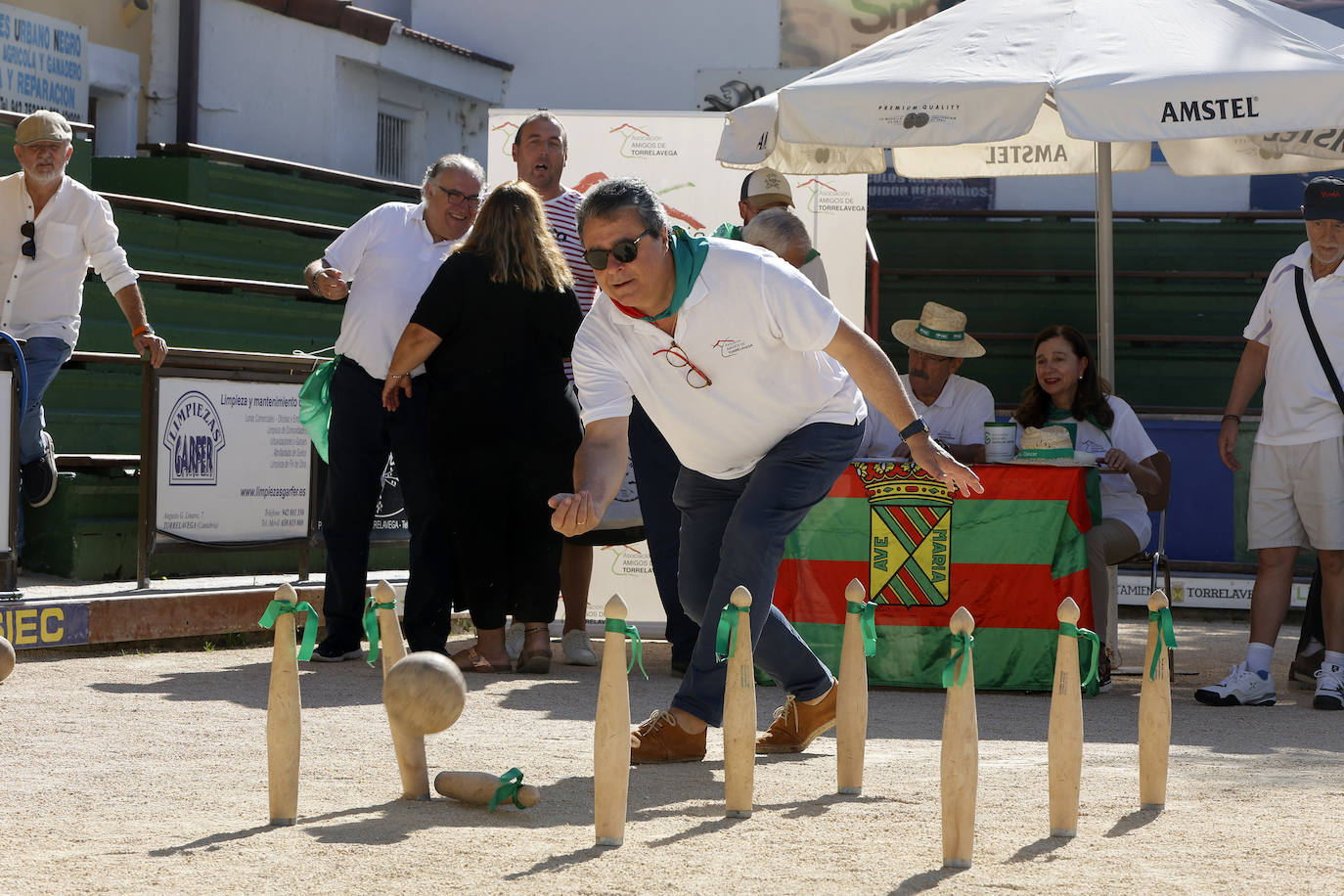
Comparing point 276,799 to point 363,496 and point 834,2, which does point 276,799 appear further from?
point 834,2

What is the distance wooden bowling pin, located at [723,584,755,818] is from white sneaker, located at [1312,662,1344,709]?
3.44 metres

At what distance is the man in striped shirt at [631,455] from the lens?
6434mm

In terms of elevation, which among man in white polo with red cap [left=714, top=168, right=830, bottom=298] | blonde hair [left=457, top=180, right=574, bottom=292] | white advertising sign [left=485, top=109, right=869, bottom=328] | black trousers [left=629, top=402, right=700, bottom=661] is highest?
white advertising sign [left=485, top=109, right=869, bottom=328]

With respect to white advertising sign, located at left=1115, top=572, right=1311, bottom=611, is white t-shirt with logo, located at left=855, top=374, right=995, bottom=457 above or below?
above

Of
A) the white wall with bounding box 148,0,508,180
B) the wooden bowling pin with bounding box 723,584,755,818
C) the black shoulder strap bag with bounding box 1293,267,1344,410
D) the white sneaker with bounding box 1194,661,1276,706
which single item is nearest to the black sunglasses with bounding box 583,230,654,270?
the wooden bowling pin with bounding box 723,584,755,818

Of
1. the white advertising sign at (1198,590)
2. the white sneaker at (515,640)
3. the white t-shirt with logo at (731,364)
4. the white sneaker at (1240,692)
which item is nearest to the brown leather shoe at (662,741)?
the white t-shirt with logo at (731,364)

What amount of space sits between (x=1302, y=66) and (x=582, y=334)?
143 inches

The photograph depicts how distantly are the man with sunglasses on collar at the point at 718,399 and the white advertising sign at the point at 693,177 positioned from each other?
3565mm

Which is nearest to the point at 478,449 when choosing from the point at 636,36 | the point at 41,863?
the point at 41,863

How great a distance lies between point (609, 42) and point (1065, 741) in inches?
581

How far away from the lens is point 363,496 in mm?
6895

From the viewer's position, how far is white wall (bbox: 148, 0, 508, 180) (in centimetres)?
1463

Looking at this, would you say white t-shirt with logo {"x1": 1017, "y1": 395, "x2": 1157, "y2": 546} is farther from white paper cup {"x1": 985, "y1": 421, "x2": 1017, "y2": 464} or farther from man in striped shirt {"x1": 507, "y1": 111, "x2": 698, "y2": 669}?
man in striped shirt {"x1": 507, "y1": 111, "x2": 698, "y2": 669}

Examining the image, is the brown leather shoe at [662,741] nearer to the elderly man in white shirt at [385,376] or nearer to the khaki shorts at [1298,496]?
the elderly man in white shirt at [385,376]
